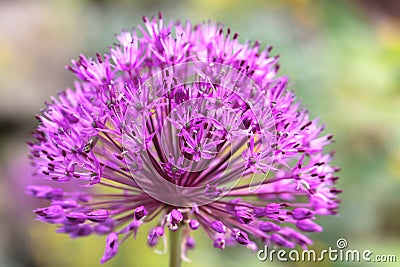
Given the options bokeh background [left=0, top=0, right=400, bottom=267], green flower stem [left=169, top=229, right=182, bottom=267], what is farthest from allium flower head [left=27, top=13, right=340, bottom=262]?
bokeh background [left=0, top=0, right=400, bottom=267]

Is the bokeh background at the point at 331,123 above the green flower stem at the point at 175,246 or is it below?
above

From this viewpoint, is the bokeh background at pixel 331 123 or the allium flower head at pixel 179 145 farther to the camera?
the bokeh background at pixel 331 123

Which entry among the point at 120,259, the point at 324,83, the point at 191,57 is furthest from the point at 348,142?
the point at 191,57

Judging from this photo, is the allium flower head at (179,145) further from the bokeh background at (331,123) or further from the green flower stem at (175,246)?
the bokeh background at (331,123)

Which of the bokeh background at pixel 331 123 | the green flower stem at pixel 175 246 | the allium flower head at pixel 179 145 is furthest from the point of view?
the bokeh background at pixel 331 123

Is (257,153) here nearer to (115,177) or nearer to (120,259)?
(115,177)

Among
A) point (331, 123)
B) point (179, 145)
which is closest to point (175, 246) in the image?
point (179, 145)

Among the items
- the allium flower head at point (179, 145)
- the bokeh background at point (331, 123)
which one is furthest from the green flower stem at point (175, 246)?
the bokeh background at point (331, 123)

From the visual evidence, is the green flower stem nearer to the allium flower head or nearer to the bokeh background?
the allium flower head
